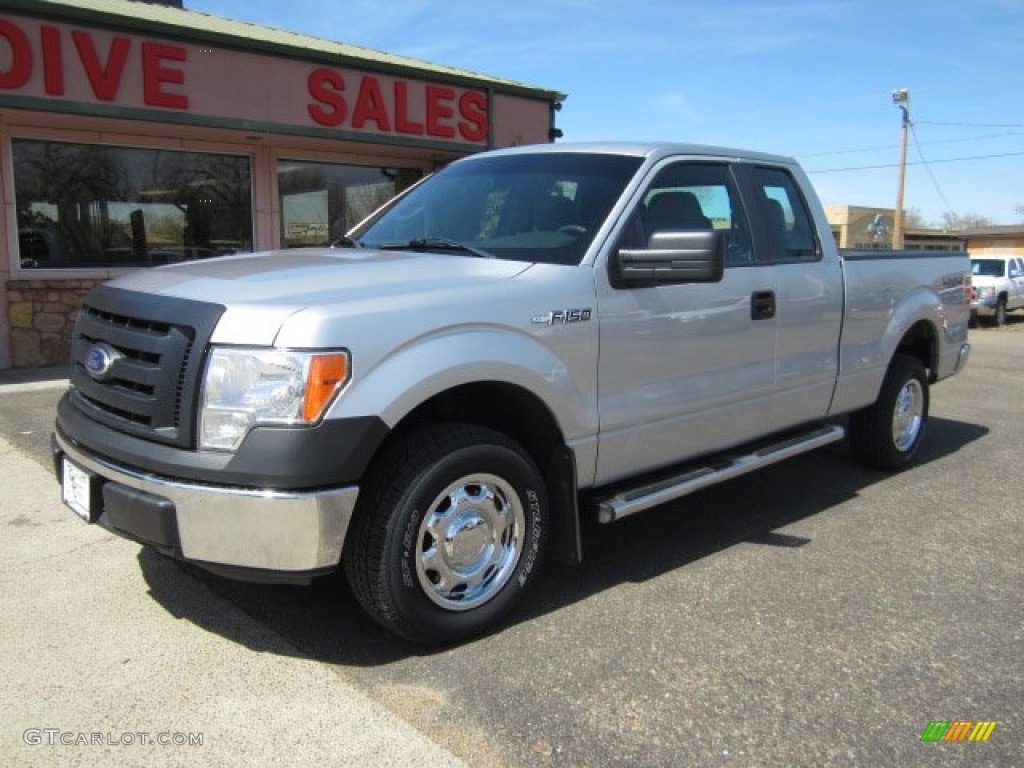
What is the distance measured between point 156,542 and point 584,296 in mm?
1844

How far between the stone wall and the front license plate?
7.33 metres

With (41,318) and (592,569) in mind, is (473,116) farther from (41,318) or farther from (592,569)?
(592,569)

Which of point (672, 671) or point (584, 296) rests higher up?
point (584, 296)

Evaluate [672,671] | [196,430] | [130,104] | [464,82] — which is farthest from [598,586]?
[464,82]

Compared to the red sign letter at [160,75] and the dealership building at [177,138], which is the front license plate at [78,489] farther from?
the red sign letter at [160,75]

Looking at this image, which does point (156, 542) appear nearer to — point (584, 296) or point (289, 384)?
point (289, 384)

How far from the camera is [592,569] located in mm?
4074

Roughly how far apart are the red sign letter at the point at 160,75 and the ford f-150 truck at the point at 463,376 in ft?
21.3

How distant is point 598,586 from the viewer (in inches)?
152

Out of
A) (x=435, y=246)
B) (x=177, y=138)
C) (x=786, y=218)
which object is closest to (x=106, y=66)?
(x=177, y=138)

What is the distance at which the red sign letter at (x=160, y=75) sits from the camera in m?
9.69

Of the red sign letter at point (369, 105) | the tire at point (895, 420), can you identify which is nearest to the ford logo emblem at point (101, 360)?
the tire at point (895, 420)

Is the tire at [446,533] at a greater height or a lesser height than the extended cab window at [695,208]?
lesser

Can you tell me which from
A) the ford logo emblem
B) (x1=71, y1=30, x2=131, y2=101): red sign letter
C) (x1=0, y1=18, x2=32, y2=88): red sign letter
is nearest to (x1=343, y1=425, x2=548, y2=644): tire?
the ford logo emblem
